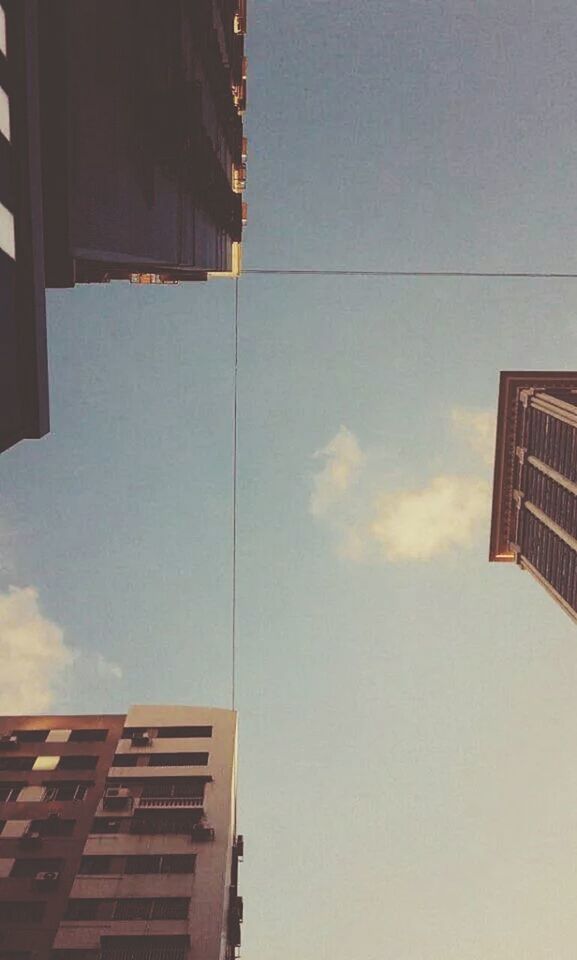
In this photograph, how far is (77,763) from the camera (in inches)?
1727

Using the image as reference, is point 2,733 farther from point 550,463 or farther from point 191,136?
point 550,463

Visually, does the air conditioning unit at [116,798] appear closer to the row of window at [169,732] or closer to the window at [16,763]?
the row of window at [169,732]

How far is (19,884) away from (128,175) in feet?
122

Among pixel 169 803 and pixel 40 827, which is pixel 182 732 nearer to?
pixel 169 803

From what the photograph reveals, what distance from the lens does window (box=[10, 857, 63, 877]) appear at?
120 ft

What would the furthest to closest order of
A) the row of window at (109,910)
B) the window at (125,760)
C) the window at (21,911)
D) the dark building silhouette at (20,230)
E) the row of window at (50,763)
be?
the row of window at (50,763) → the window at (125,760) → the window at (21,911) → the row of window at (109,910) → the dark building silhouette at (20,230)

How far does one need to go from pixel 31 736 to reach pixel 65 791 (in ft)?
16.7

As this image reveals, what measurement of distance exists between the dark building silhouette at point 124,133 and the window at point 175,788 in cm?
3073

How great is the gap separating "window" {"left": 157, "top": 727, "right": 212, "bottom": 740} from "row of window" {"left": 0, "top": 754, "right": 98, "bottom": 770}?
4654mm

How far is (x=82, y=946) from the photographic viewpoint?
107 ft

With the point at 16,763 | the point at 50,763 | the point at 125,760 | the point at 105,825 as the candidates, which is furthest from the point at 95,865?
the point at 16,763

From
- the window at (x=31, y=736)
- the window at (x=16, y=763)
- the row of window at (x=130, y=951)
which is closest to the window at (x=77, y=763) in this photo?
the window at (x=16, y=763)

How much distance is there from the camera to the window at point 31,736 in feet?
147

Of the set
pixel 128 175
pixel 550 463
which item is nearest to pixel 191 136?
pixel 128 175
